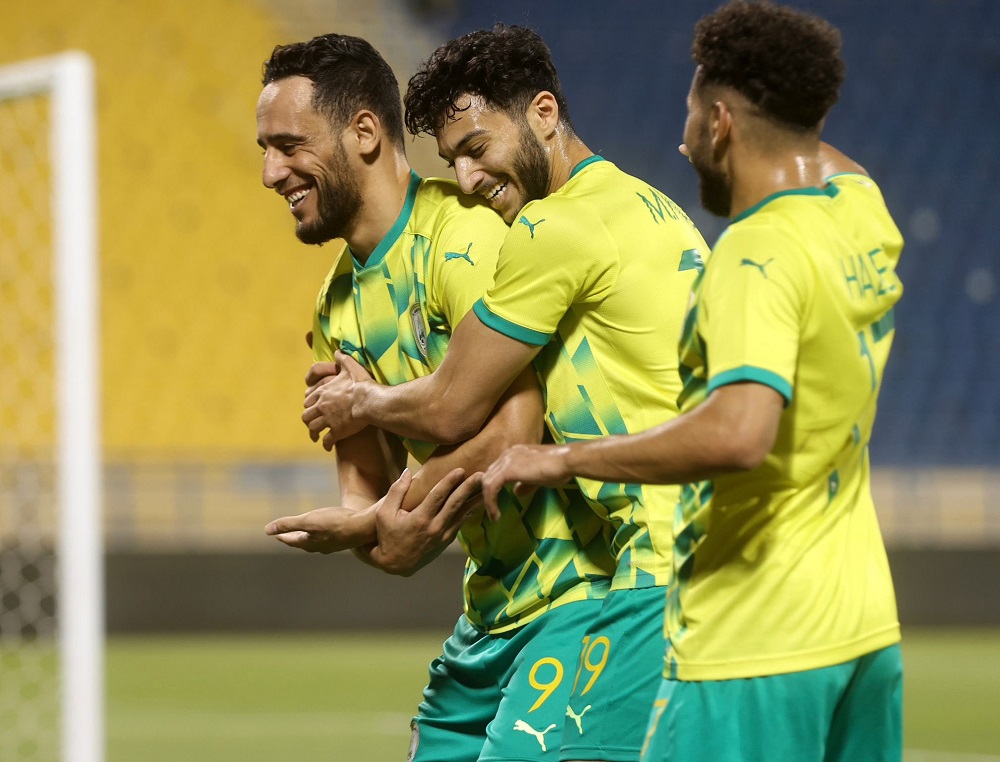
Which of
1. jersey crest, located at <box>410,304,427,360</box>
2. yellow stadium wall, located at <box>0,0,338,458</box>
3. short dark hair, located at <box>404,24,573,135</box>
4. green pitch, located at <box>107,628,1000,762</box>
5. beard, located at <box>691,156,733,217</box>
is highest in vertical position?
yellow stadium wall, located at <box>0,0,338,458</box>

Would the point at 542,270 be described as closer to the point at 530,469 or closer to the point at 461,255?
the point at 461,255

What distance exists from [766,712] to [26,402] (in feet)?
30.2

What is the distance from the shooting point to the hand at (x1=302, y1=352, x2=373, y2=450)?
2871 mm

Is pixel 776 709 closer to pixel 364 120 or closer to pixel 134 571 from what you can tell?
pixel 364 120

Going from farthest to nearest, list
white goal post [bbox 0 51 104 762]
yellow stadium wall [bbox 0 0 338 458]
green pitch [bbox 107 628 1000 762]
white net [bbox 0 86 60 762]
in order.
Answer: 1. yellow stadium wall [bbox 0 0 338 458]
2. white net [bbox 0 86 60 762]
3. green pitch [bbox 107 628 1000 762]
4. white goal post [bbox 0 51 104 762]

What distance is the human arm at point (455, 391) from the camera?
2.51 m

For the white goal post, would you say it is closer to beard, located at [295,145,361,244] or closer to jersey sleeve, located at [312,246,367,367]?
jersey sleeve, located at [312,246,367,367]

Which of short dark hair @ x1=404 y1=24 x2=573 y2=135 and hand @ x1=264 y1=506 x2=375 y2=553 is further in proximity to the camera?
hand @ x1=264 y1=506 x2=375 y2=553

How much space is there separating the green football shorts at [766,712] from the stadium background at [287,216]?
25.5 ft

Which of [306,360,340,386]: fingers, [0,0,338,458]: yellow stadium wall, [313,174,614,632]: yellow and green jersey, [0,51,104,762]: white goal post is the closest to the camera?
[313,174,614,632]: yellow and green jersey

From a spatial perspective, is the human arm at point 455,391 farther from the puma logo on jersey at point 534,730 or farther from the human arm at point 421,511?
the puma logo on jersey at point 534,730

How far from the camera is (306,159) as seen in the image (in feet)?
9.52

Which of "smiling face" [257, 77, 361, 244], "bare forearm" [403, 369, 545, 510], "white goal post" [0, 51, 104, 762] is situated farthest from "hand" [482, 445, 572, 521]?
"white goal post" [0, 51, 104, 762]

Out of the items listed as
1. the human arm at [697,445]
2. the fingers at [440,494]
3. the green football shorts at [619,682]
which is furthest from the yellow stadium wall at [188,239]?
the human arm at [697,445]
